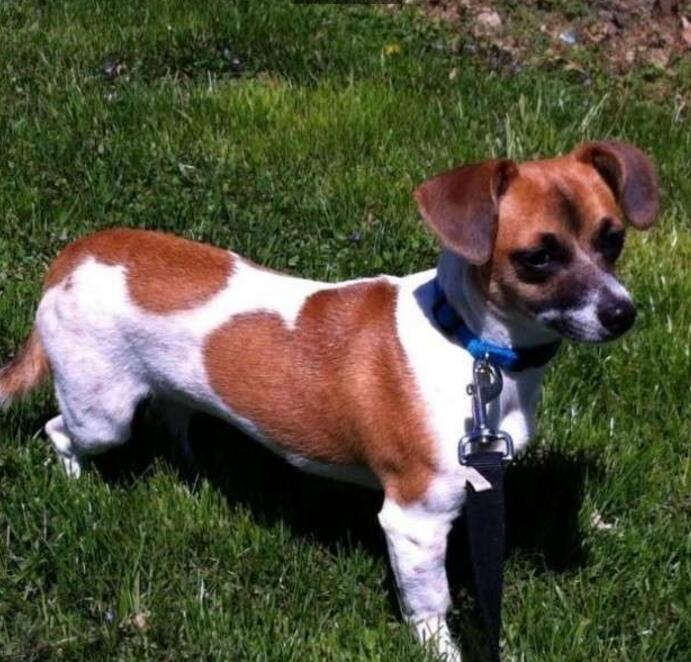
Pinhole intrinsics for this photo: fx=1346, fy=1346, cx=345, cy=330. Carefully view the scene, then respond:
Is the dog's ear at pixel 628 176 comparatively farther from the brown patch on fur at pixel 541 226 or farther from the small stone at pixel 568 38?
the small stone at pixel 568 38

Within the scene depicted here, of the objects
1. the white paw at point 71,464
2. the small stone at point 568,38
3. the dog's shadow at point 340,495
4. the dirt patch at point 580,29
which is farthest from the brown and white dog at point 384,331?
the small stone at point 568,38

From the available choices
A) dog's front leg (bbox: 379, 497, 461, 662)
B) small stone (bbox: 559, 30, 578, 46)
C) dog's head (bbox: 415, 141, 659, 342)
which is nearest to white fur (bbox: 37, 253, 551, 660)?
dog's front leg (bbox: 379, 497, 461, 662)

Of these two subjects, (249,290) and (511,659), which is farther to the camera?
(249,290)

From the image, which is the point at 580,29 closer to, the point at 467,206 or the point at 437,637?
the point at 467,206

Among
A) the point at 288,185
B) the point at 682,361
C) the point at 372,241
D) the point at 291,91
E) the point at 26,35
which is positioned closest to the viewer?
the point at 682,361

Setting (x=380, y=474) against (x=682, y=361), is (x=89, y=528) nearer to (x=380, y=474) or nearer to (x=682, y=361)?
(x=380, y=474)

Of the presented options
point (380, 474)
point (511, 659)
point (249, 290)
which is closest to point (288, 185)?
point (249, 290)
